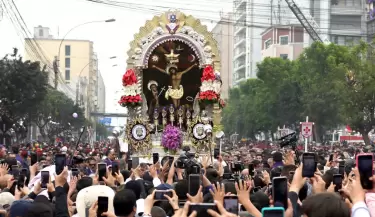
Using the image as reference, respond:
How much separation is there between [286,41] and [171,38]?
8087 centimetres

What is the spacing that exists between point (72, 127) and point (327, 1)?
36.1m

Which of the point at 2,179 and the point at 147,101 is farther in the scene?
the point at 147,101

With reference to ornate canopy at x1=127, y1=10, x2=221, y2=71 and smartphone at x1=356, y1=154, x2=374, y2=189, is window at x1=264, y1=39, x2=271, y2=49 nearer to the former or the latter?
ornate canopy at x1=127, y1=10, x2=221, y2=71

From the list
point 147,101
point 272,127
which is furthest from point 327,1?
point 147,101

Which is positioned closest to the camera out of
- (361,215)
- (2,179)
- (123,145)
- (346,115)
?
(361,215)

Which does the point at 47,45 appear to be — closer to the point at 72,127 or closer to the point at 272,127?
the point at 72,127

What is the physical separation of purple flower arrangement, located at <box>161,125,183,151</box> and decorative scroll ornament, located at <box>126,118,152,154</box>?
59 cm

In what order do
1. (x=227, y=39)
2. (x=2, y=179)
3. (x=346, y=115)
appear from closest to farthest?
(x=2, y=179), (x=346, y=115), (x=227, y=39)

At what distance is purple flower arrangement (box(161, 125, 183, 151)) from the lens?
29062 millimetres

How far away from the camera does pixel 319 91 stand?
58.2m

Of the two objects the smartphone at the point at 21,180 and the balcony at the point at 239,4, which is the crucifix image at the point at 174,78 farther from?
the balcony at the point at 239,4

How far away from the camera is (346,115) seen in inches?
1955

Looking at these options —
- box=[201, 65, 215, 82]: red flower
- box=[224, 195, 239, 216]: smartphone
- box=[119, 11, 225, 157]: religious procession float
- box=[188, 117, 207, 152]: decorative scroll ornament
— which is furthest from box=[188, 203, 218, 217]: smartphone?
box=[201, 65, 215, 82]: red flower

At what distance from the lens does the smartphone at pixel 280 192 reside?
244 inches
